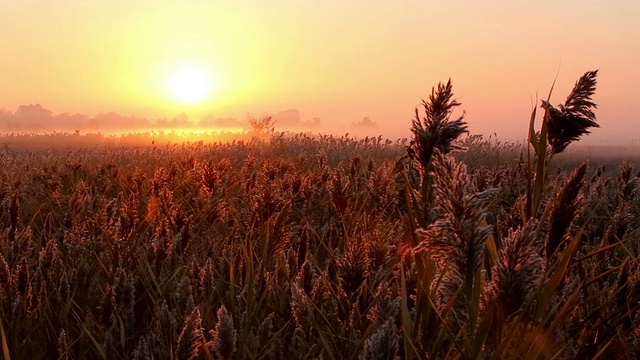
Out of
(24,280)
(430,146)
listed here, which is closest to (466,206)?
(430,146)

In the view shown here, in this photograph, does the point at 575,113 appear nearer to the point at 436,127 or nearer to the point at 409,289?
the point at 436,127

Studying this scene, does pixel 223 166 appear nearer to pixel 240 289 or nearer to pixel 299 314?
pixel 240 289

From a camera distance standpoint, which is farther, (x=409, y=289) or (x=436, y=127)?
(x=409, y=289)

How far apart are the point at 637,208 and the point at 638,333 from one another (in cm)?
463

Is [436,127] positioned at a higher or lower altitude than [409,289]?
higher

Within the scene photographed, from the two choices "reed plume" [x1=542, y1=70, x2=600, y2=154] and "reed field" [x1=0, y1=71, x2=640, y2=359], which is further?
"reed plume" [x1=542, y1=70, x2=600, y2=154]

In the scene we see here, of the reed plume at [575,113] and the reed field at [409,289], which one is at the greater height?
the reed plume at [575,113]

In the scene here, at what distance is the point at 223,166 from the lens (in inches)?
255

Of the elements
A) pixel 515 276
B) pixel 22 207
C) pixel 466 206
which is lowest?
pixel 22 207

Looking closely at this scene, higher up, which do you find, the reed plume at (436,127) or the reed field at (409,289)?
the reed plume at (436,127)

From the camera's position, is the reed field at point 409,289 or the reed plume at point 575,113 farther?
the reed plume at point 575,113

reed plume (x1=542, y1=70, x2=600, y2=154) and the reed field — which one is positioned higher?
reed plume (x1=542, y1=70, x2=600, y2=154)

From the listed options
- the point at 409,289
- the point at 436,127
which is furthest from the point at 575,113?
the point at 409,289

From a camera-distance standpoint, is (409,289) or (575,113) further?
(409,289)
